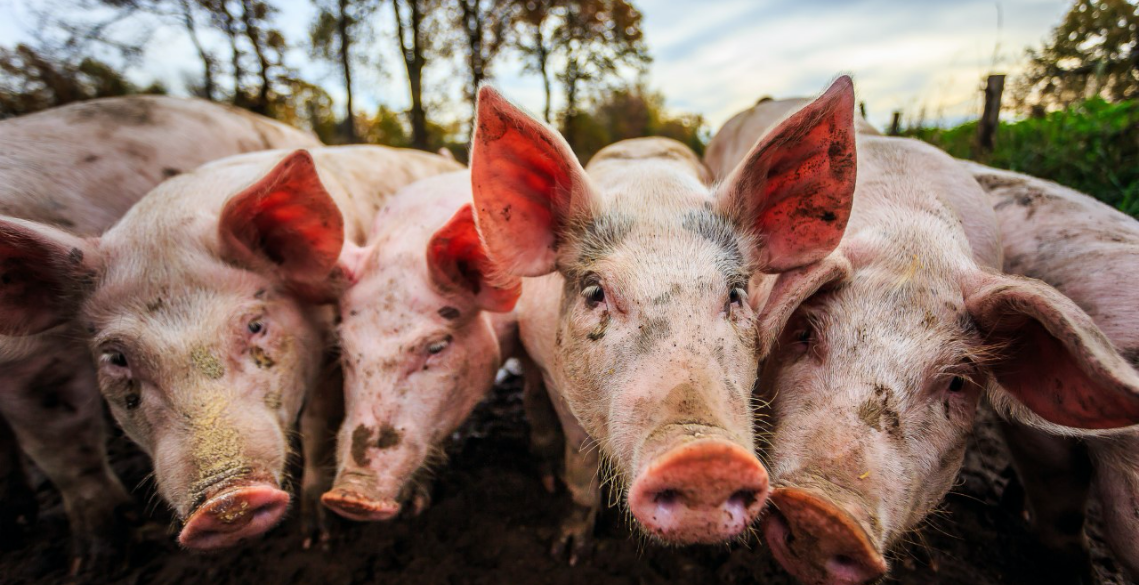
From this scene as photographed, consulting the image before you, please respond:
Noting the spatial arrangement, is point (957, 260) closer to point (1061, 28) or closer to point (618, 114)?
point (1061, 28)

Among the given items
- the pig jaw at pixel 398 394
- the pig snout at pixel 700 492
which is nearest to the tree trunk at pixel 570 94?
the pig jaw at pixel 398 394

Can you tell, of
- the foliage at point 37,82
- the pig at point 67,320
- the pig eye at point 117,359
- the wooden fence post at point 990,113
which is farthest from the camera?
the foliage at point 37,82

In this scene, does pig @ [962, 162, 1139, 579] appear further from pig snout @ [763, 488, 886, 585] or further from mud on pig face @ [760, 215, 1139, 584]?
pig snout @ [763, 488, 886, 585]

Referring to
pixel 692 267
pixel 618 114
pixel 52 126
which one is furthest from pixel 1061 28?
pixel 618 114

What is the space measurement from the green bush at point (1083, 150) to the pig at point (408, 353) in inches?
213

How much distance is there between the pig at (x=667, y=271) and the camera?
1467mm

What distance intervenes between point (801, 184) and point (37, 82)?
41.7ft

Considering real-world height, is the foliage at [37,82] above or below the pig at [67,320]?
above

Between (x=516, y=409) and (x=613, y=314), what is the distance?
3106mm

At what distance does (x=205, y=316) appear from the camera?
2316 mm

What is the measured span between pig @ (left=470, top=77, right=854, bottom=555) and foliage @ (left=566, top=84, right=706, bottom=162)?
20149 mm

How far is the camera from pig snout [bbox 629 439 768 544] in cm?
136

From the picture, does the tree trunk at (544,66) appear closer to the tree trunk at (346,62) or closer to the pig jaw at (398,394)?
the tree trunk at (346,62)

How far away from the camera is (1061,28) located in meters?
6.51
